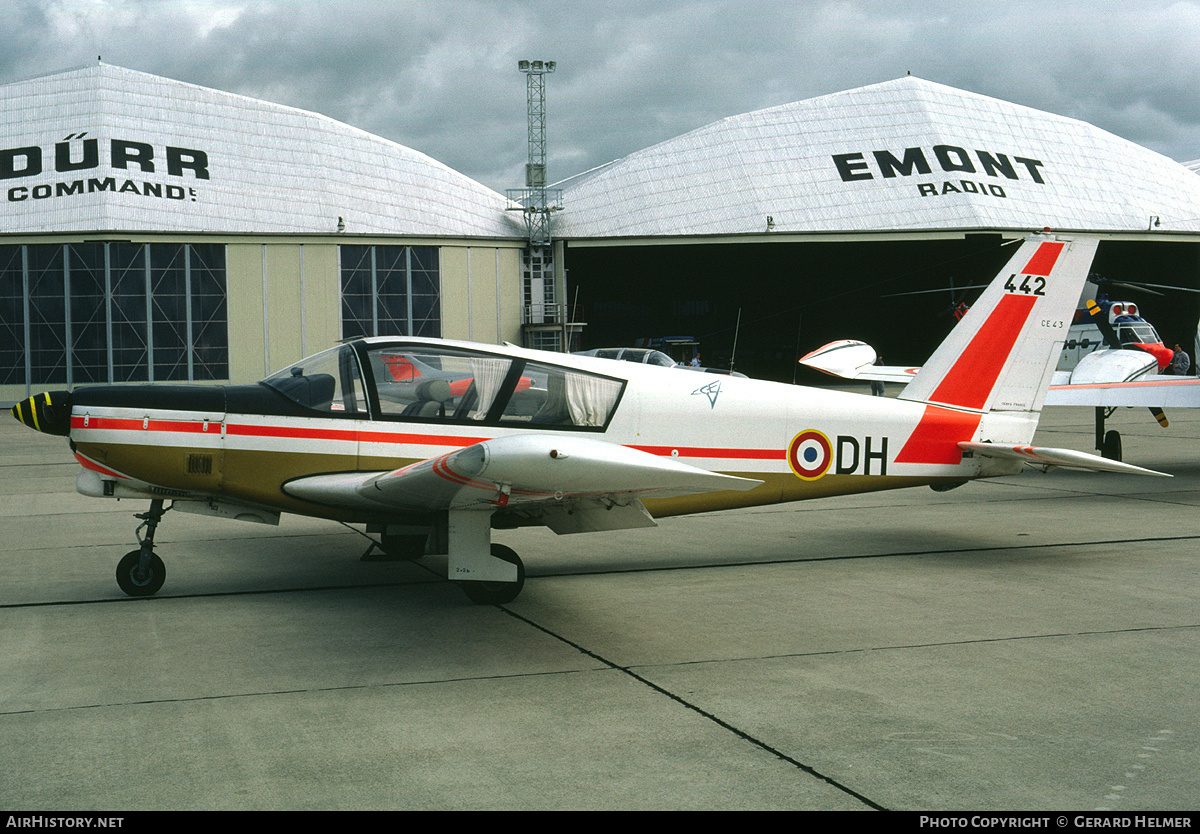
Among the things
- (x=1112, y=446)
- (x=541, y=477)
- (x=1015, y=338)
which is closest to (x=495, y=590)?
(x=541, y=477)

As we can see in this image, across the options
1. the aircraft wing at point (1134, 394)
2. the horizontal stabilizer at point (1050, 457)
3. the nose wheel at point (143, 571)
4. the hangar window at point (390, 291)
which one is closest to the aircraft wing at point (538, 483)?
the nose wheel at point (143, 571)

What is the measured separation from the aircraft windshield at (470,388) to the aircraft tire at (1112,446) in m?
11.2

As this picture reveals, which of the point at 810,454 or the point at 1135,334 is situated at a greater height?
the point at 1135,334

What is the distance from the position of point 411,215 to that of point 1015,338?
34896 millimetres

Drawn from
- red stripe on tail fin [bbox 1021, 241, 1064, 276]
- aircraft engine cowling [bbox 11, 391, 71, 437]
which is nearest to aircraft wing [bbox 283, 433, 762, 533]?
aircraft engine cowling [bbox 11, 391, 71, 437]

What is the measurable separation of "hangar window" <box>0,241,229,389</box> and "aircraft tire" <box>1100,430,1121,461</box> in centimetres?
3097

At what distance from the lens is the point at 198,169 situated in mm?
38438

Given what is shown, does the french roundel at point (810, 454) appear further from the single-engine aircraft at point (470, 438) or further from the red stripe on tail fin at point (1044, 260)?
the red stripe on tail fin at point (1044, 260)

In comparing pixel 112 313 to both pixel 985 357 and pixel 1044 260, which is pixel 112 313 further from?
pixel 1044 260

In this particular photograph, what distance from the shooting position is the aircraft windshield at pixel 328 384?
7.07 metres

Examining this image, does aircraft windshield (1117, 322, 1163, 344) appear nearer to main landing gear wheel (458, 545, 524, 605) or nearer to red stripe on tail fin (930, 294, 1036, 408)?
red stripe on tail fin (930, 294, 1036, 408)
